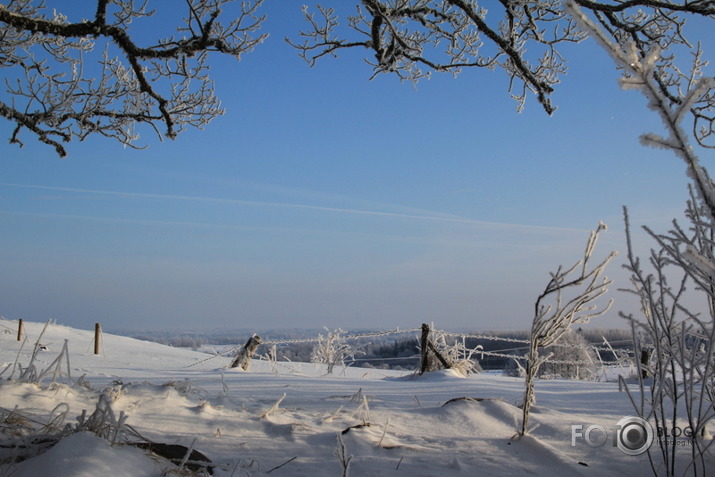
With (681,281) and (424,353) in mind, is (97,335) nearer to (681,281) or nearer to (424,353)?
(424,353)

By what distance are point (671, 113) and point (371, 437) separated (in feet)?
7.24

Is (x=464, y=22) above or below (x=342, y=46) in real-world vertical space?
above

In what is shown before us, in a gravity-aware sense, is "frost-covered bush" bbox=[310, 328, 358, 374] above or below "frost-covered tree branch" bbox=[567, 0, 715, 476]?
below

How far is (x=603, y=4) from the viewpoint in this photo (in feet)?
13.4

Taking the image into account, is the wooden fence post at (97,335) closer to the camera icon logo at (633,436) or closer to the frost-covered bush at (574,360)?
the frost-covered bush at (574,360)

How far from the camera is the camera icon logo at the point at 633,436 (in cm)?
278

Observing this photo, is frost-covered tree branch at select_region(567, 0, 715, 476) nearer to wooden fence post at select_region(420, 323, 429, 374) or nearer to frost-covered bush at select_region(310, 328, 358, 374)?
wooden fence post at select_region(420, 323, 429, 374)

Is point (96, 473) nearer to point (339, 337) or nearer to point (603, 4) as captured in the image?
point (603, 4)

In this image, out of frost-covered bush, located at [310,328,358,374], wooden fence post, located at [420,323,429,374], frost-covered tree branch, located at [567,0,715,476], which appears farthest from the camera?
frost-covered bush, located at [310,328,358,374]

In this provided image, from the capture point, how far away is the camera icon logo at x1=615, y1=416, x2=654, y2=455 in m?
2.78

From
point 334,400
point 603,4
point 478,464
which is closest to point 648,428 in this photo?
point 478,464

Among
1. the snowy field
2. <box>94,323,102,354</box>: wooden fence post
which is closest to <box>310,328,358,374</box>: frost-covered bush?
<box>94,323,102,354</box>: wooden fence post

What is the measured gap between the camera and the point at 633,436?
2867 mm

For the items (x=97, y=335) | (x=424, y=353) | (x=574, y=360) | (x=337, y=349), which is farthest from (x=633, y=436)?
(x=574, y=360)
